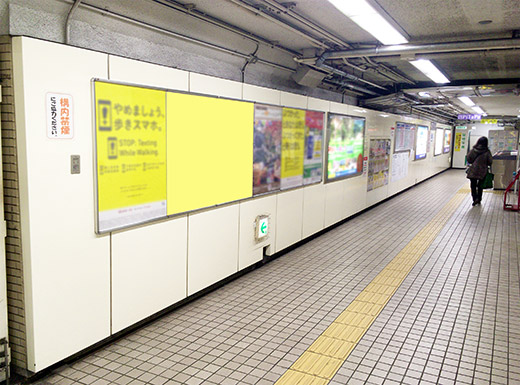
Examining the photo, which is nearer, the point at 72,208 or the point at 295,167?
the point at 72,208

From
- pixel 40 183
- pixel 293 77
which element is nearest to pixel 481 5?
pixel 293 77

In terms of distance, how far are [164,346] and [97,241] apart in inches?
40.5

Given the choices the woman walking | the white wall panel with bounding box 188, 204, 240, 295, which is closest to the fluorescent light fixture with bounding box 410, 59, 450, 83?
the woman walking

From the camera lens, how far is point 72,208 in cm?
292

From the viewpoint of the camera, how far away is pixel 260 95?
5.05m

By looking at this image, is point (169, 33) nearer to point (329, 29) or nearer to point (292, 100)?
point (329, 29)

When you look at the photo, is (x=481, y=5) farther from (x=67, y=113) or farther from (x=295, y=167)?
(x=67, y=113)

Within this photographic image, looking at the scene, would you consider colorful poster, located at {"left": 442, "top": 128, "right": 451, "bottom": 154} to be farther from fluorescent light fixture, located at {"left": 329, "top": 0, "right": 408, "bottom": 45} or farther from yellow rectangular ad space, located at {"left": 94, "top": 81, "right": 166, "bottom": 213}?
yellow rectangular ad space, located at {"left": 94, "top": 81, "right": 166, "bottom": 213}

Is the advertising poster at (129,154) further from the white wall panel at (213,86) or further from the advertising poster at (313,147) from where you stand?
the advertising poster at (313,147)

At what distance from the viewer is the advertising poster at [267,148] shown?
5070 mm

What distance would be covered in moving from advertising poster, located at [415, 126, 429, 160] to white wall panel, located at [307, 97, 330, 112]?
7.89 meters

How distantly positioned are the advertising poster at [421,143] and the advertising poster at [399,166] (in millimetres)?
1529

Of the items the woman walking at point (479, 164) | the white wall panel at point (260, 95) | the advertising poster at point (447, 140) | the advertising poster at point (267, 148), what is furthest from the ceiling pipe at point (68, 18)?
the advertising poster at point (447, 140)

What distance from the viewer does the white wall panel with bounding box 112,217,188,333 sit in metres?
3.36
